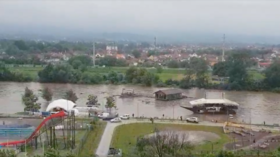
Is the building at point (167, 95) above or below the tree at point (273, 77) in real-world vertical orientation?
below

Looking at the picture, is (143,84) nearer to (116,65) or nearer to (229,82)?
(229,82)

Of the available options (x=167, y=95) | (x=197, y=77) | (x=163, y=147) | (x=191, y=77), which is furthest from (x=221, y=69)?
(x=163, y=147)

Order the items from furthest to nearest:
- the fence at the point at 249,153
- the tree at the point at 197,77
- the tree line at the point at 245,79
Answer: the tree at the point at 197,77
the tree line at the point at 245,79
the fence at the point at 249,153

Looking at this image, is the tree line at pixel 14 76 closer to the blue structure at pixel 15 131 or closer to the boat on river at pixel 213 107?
the boat on river at pixel 213 107

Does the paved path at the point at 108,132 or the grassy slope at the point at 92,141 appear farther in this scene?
the paved path at the point at 108,132

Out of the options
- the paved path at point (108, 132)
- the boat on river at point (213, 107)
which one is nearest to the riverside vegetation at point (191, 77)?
the boat on river at point (213, 107)

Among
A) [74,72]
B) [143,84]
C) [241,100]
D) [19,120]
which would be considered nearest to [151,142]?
Result: [19,120]

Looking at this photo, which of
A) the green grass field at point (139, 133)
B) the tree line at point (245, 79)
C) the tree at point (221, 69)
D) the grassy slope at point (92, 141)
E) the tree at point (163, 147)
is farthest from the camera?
the tree at point (221, 69)
